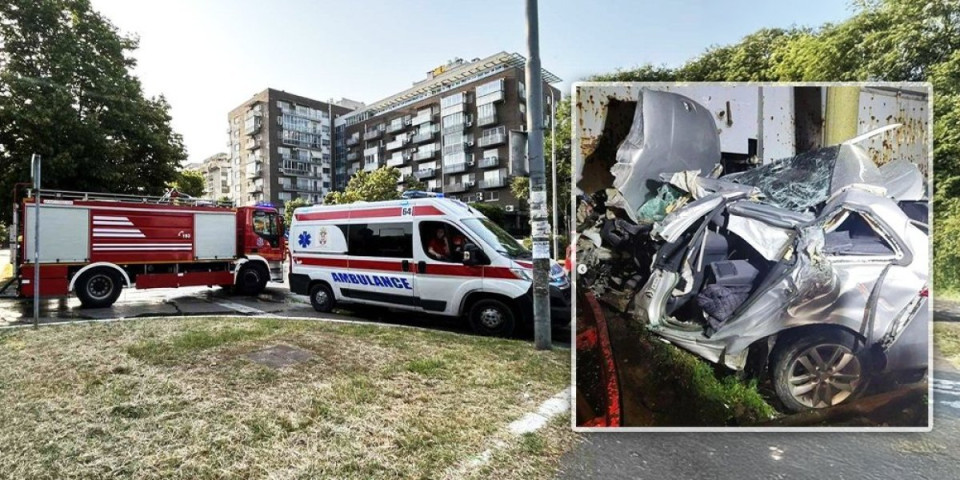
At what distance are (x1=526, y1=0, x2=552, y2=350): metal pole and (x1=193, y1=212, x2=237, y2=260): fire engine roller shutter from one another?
391 inches

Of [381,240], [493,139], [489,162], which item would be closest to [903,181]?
[381,240]

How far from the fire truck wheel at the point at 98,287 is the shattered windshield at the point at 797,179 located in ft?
41.2

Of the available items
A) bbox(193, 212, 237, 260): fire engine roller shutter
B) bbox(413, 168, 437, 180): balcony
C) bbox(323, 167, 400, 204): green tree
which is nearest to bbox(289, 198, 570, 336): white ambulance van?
bbox(193, 212, 237, 260): fire engine roller shutter

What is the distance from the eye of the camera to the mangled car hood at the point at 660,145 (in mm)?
3129

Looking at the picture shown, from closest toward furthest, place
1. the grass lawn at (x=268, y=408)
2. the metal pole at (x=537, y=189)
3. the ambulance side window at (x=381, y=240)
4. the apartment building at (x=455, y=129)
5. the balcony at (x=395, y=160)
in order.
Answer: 1. the grass lawn at (x=268, y=408)
2. the metal pole at (x=537, y=189)
3. the ambulance side window at (x=381, y=240)
4. the apartment building at (x=455, y=129)
5. the balcony at (x=395, y=160)

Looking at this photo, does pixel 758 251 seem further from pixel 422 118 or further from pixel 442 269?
pixel 422 118

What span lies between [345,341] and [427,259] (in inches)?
81.0

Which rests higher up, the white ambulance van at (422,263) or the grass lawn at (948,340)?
the white ambulance van at (422,263)

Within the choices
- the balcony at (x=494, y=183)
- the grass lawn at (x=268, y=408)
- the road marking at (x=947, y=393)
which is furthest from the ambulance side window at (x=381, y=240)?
the balcony at (x=494, y=183)

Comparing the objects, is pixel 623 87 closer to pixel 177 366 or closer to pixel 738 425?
pixel 738 425

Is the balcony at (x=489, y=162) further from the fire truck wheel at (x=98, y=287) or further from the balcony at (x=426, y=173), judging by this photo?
the fire truck wheel at (x=98, y=287)

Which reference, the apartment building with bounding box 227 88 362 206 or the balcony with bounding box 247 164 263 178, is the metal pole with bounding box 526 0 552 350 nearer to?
the apartment building with bounding box 227 88 362 206

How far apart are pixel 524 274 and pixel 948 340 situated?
5729 millimetres

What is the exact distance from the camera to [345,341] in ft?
20.0
